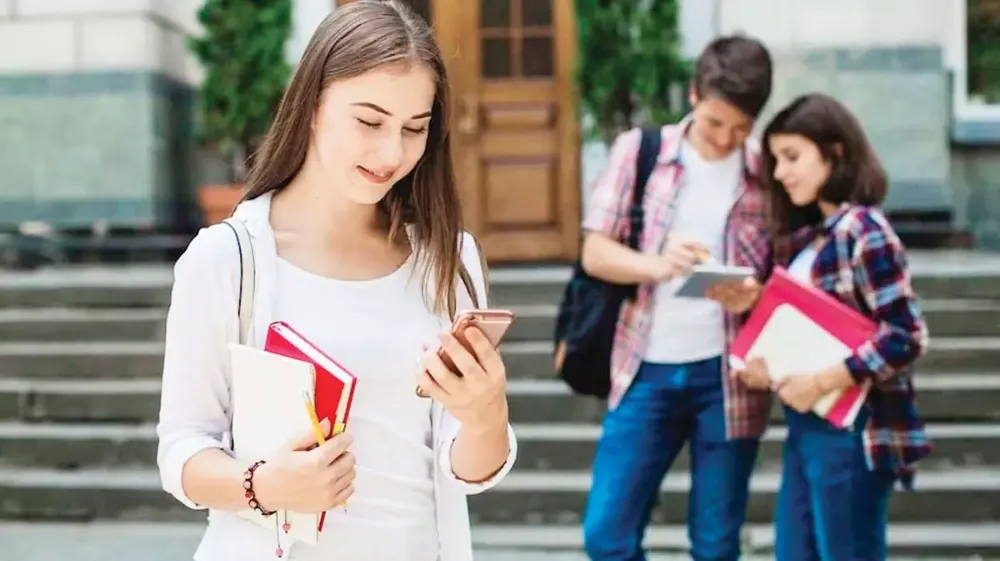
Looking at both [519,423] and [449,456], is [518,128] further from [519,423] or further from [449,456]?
[449,456]

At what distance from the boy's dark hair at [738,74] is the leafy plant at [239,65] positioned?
4438 mm

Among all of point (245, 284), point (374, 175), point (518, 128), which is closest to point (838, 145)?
point (374, 175)

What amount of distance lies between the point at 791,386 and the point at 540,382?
255 cm

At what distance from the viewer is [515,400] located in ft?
16.3

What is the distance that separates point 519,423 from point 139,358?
205 cm

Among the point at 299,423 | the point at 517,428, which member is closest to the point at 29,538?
the point at 517,428

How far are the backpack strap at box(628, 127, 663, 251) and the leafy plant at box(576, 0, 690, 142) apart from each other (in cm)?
335

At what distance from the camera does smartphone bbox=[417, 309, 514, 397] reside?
1269mm

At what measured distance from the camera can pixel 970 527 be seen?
4.36 metres

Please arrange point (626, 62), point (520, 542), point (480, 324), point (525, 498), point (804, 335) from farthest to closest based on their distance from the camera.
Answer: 1. point (626, 62)
2. point (525, 498)
3. point (520, 542)
4. point (804, 335)
5. point (480, 324)

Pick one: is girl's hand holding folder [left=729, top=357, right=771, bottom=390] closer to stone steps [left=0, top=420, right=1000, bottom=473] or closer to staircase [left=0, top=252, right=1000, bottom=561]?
staircase [left=0, top=252, right=1000, bottom=561]

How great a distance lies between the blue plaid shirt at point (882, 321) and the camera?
8.42 feet

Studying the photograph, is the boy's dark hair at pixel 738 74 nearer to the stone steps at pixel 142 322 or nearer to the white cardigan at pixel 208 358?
the white cardigan at pixel 208 358

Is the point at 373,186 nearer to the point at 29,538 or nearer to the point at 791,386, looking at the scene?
the point at 791,386
